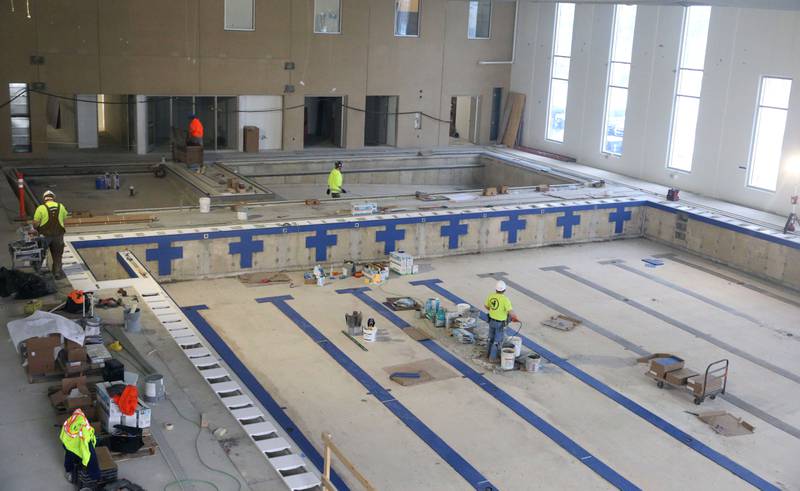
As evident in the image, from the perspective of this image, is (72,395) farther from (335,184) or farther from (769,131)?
(769,131)

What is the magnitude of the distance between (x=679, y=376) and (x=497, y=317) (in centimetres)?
293

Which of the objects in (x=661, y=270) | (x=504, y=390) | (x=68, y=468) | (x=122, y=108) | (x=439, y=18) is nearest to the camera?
(x=68, y=468)

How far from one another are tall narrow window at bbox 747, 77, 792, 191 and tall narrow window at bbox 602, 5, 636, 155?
483 cm

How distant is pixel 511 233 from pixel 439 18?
1175cm

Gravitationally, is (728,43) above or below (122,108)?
above

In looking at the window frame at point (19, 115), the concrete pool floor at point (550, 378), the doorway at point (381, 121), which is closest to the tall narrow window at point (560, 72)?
the doorway at point (381, 121)

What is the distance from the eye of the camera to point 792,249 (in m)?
19.4

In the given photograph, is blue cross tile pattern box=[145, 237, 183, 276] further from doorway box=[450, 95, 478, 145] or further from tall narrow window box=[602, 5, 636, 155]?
doorway box=[450, 95, 478, 145]

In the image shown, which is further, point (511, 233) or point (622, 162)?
point (622, 162)

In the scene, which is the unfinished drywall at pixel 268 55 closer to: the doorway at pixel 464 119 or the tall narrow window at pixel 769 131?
the doorway at pixel 464 119

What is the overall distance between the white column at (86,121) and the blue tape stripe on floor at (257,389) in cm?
1327

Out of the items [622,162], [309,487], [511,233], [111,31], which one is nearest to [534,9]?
[622,162]

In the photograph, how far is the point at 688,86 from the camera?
24.4 m

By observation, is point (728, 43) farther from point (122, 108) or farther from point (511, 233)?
point (122, 108)
